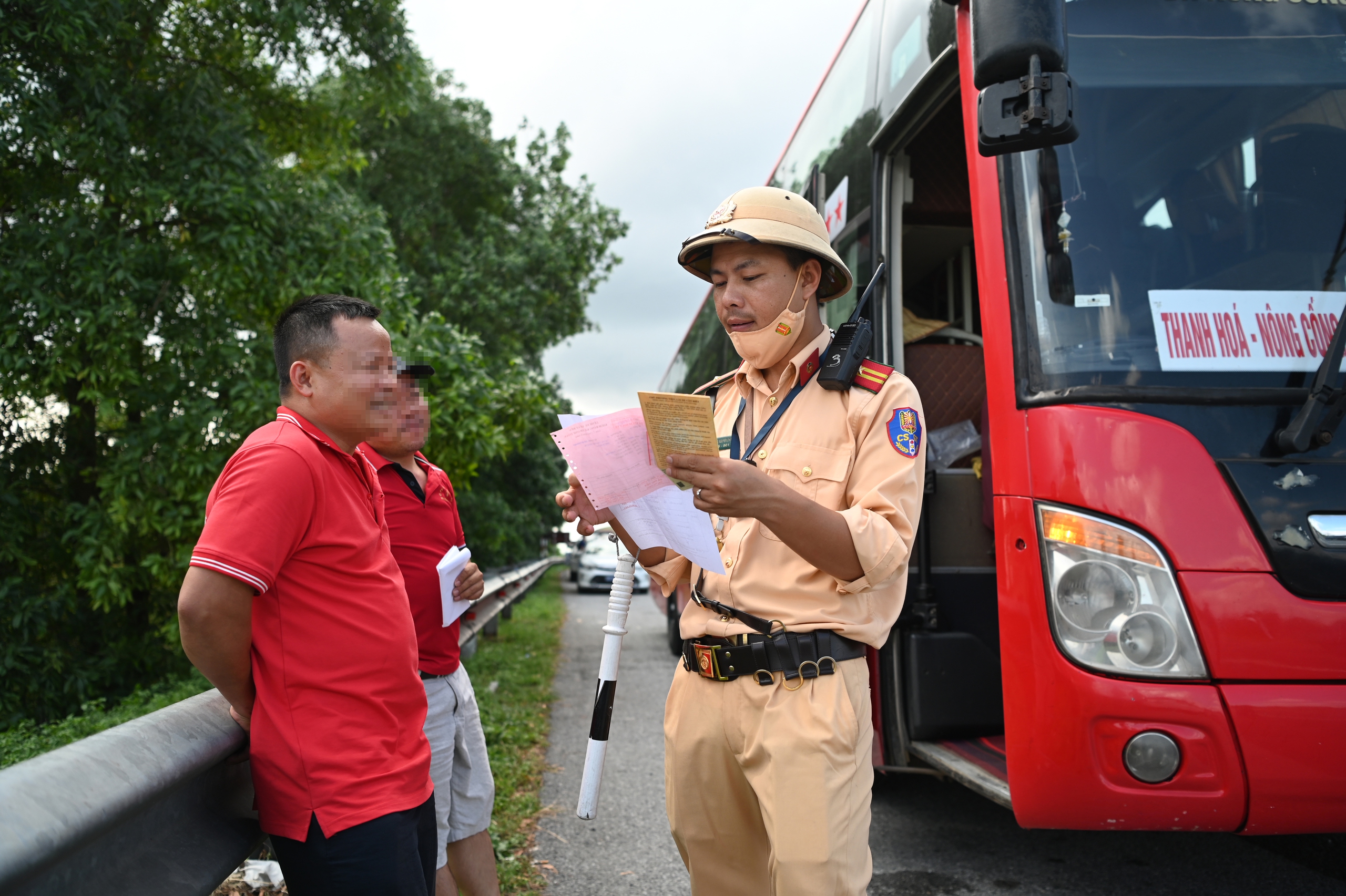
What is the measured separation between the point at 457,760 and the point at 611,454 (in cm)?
177

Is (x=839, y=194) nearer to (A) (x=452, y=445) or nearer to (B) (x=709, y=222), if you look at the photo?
(B) (x=709, y=222)

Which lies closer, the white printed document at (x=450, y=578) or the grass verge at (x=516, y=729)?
the white printed document at (x=450, y=578)

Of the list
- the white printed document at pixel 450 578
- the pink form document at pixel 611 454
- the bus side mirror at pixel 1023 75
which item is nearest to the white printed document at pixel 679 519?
the pink form document at pixel 611 454

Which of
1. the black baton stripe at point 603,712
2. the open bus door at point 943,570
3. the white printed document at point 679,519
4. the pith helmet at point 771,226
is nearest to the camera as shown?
the white printed document at point 679,519

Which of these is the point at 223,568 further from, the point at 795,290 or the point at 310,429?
the point at 795,290

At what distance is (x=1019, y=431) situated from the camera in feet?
9.24

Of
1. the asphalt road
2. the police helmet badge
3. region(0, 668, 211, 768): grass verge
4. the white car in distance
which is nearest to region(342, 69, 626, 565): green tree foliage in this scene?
the white car in distance

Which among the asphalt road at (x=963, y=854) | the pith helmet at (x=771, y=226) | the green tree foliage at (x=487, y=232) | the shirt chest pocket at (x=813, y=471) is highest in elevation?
the green tree foliage at (x=487, y=232)

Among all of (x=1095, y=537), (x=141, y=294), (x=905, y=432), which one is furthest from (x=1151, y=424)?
(x=141, y=294)

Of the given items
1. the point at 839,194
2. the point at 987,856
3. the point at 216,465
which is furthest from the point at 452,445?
the point at 987,856

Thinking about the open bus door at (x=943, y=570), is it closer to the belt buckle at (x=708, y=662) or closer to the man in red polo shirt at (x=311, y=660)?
the belt buckle at (x=708, y=662)

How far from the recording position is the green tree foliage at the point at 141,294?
646cm

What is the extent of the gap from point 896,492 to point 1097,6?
207 centimetres

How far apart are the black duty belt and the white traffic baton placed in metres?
0.29
